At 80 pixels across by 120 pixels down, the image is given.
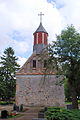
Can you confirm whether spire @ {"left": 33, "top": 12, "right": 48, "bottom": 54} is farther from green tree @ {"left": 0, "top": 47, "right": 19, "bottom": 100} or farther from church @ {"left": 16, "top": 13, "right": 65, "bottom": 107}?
green tree @ {"left": 0, "top": 47, "right": 19, "bottom": 100}

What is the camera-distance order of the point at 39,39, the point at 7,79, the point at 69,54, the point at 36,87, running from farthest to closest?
the point at 7,79 < the point at 39,39 < the point at 36,87 < the point at 69,54

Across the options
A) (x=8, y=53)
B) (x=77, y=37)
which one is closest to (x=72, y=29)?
(x=77, y=37)

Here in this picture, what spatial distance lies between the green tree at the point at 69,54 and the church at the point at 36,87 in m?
10.7

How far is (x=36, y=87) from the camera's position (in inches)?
1177

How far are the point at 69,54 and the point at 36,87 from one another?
1386cm

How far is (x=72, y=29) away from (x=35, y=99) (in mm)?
15484

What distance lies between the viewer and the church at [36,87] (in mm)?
29125

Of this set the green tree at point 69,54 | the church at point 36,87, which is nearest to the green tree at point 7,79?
the church at point 36,87

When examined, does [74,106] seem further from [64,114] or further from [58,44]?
[64,114]

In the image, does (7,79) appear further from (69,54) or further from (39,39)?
(69,54)

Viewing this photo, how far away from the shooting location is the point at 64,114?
8828mm

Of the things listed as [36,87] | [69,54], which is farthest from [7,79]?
[69,54]

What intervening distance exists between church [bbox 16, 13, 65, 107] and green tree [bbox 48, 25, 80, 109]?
35.1 ft

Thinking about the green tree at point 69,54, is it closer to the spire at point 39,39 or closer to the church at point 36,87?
the church at point 36,87
